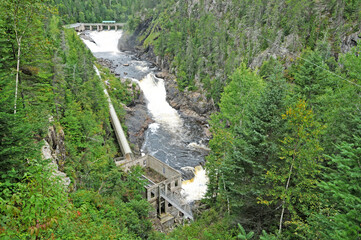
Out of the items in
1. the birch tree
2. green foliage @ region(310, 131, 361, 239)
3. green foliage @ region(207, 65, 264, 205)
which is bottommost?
green foliage @ region(207, 65, 264, 205)

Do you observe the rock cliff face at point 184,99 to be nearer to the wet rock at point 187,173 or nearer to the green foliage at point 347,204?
the wet rock at point 187,173

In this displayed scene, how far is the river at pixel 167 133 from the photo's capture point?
34000mm

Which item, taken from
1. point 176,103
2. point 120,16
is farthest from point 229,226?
point 120,16

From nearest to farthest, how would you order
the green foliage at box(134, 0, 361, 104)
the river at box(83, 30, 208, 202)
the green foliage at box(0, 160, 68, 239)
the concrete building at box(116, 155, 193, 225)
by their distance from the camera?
the green foliage at box(0, 160, 68, 239) → the concrete building at box(116, 155, 193, 225) → the river at box(83, 30, 208, 202) → the green foliage at box(134, 0, 361, 104)

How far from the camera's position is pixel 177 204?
26.0m

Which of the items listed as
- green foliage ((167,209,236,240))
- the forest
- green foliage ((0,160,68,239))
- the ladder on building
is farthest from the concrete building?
green foliage ((0,160,68,239))

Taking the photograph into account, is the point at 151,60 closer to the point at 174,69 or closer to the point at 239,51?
the point at 174,69

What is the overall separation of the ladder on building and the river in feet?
8.42

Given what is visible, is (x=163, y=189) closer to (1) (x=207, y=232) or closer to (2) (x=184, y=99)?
(1) (x=207, y=232)

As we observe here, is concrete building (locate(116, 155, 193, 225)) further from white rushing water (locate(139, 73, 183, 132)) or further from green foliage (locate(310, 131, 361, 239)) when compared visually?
green foliage (locate(310, 131, 361, 239))

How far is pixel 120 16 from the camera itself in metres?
136

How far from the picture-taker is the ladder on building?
24934 millimetres

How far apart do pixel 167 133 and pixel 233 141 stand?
29043 millimetres

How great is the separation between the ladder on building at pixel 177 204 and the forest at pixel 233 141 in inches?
89.8
